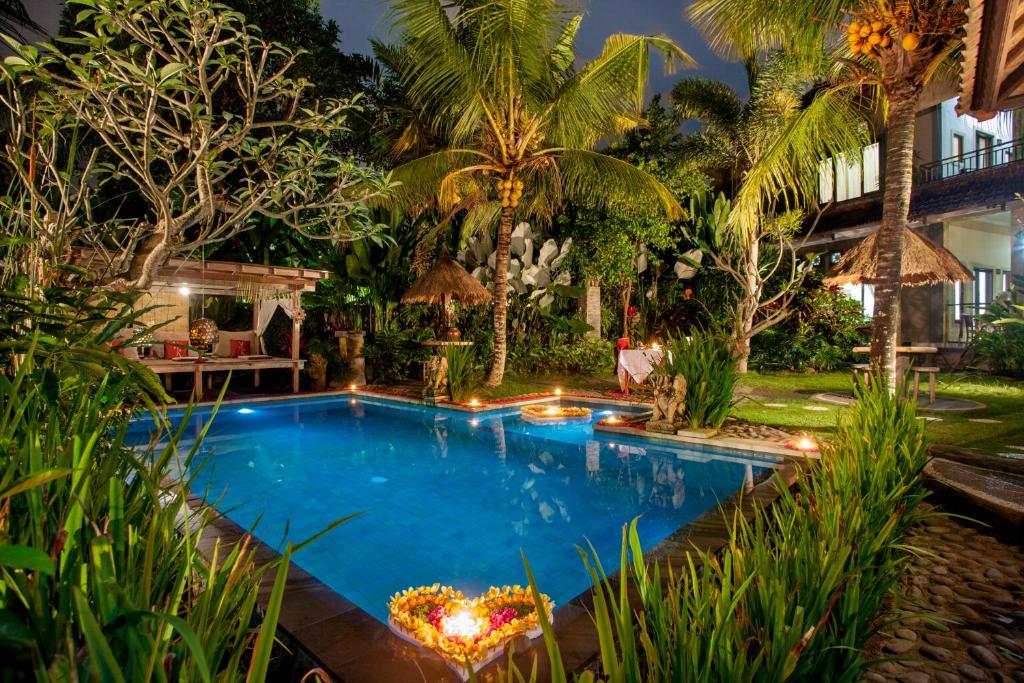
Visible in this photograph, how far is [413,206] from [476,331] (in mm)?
3300

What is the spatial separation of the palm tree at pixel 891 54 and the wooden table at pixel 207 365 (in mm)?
8994

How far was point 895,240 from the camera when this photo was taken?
6.17 m

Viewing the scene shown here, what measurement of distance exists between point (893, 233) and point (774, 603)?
20.3 ft

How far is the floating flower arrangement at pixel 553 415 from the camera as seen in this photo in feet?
27.7

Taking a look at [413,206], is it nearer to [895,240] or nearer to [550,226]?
[550,226]

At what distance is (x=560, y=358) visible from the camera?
13047 millimetres

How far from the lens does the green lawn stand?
5.89m

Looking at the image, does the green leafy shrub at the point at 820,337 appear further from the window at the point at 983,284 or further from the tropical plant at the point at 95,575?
the tropical plant at the point at 95,575

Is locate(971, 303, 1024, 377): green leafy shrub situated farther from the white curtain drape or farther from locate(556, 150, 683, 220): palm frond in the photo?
the white curtain drape

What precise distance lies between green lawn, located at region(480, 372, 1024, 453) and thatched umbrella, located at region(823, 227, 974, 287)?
69.0 inches

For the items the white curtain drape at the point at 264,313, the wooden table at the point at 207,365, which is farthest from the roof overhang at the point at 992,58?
the white curtain drape at the point at 264,313

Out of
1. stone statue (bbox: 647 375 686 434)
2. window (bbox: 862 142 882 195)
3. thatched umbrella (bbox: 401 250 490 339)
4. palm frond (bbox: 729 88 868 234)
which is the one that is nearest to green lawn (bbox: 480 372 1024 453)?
stone statue (bbox: 647 375 686 434)

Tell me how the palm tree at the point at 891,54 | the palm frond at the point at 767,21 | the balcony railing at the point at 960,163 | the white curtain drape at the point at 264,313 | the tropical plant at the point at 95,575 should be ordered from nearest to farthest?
the tropical plant at the point at 95,575 < the palm tree at the point at 891,54 < the palm frond at the point at 767,21 < the white curtain drape at the point at 264,313 < the balcony railing at the point at 960,163

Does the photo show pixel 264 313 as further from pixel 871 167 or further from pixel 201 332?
pixel 871 167
